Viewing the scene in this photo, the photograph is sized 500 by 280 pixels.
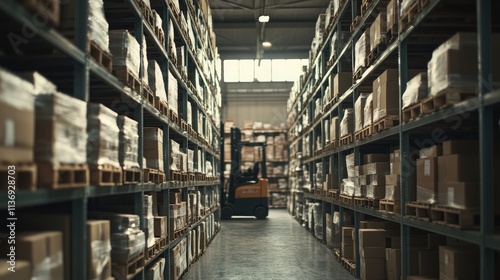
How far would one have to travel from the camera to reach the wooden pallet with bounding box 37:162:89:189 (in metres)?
2.89

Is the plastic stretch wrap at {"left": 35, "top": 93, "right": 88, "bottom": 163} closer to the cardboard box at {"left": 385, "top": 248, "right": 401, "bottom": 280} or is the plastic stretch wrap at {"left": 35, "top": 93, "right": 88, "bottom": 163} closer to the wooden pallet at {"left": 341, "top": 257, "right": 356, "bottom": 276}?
the cardboard box at {"left": 385, "top": 248, "right": 401, "bottom": 280}

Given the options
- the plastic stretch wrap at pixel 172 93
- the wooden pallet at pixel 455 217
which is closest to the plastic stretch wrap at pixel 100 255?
the wooden pallet at pixel 455 217

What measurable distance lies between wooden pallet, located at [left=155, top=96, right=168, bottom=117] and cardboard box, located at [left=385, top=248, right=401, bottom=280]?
3375 millimetres

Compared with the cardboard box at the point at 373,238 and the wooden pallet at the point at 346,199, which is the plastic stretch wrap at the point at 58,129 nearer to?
the cardboard box at the point at 373,238

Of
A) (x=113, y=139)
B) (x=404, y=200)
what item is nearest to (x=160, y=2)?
(x=113, y=139)

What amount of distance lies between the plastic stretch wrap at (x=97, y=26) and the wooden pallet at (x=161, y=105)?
189 centimetres

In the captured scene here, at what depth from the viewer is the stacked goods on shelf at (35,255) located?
2.87 meters

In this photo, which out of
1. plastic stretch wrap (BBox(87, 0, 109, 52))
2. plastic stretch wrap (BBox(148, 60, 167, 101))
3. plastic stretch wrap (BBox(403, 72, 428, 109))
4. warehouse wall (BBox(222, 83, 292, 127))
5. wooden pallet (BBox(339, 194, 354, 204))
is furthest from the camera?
warehouse wall (BBox(222, 83, 292, 127))

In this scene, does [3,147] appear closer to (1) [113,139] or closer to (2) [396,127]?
(1) [113,139]

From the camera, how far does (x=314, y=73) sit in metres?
13.2

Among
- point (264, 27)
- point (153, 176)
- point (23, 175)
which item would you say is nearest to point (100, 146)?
point (23, 175)

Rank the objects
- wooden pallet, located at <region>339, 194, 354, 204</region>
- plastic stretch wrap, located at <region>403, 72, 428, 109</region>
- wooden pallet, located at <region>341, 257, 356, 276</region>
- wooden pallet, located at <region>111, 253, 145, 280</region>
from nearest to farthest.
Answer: wooden pallet, located at <region>111, 253, 145, 280</region> → plastic stretch wrap, located at <region>403, 72, 428, 109</region> → wooden pallet, located at <region>341, 257, 356, 276</region> → wooden pallet, located at <region>339, 194, 354, 204</region>

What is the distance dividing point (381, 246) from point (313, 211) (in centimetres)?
621

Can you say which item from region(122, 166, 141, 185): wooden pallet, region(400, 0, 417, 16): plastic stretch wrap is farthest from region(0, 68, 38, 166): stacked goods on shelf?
region(400, 0, 417, 16): plastic stretch wrap
